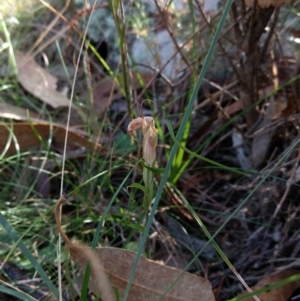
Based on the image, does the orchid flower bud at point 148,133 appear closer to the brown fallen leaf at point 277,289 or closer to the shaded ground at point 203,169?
the shaded ground at point 203,169

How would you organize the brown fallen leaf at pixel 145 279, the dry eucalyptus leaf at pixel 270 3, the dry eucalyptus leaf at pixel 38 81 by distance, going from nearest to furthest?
1. the brown fallen leaf at pixel 145 279
2. the dry eucalyptus leaf at pixel 270 3
3. the dry eucalyptus leaf at pixel 38 81

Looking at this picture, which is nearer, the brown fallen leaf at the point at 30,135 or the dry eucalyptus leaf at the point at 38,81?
the brown fallen leaf at the point at 30,135

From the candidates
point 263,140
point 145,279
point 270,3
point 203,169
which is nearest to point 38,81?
point 203,169

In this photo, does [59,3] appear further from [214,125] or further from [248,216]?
[248,216]

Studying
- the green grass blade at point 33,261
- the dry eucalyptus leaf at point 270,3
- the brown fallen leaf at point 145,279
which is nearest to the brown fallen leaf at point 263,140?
the dry eucalyptus leaf at point 270,3

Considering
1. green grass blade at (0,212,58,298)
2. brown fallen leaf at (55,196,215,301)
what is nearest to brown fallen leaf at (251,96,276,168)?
brown fallen leaf at (55,196,215,301)

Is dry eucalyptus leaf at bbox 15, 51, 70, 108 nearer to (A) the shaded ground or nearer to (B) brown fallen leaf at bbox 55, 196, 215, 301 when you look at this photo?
(A) the shaded ground
